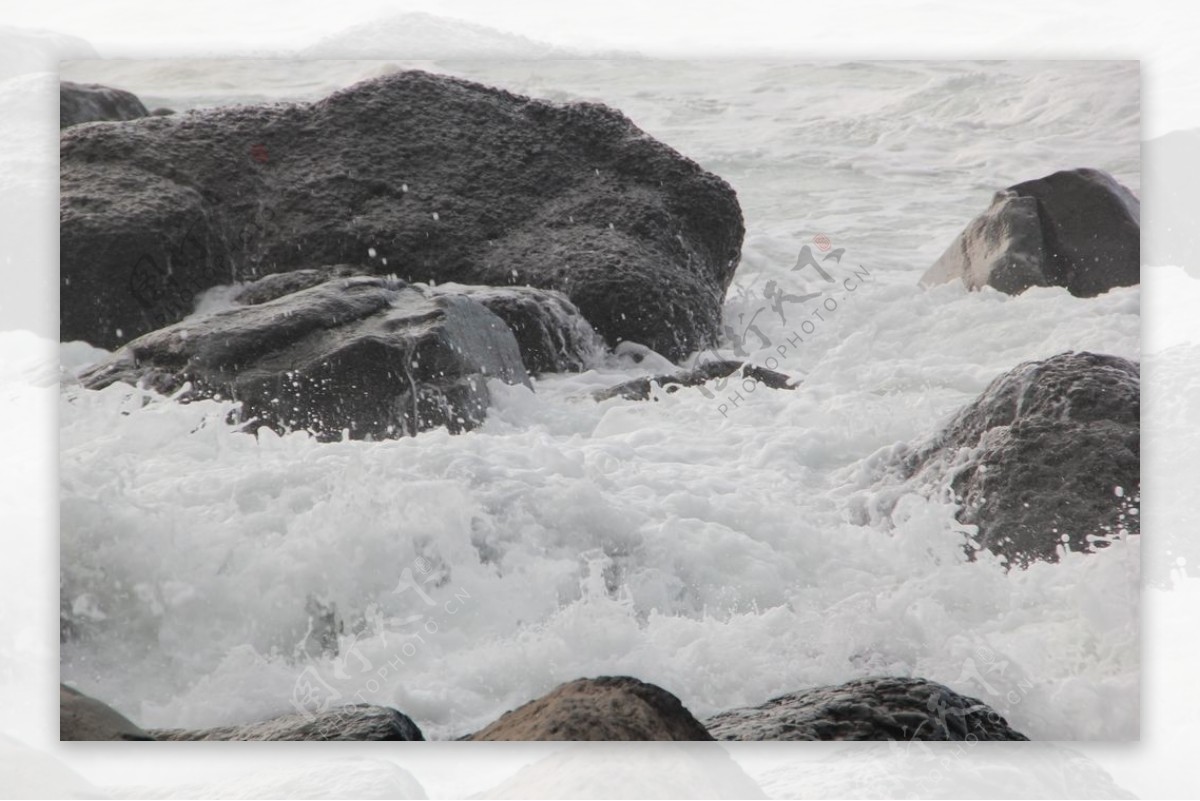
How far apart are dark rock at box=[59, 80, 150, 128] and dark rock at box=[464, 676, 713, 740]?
185 cm

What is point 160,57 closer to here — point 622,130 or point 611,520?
point 622,130

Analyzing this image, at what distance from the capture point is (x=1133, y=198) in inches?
141

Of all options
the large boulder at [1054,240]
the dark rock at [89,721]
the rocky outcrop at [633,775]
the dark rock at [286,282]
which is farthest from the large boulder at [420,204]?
the rocky outcrop at [633,775]

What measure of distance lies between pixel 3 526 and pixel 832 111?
7.65 feet

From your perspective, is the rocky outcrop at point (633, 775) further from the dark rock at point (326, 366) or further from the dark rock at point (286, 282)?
the dark rock at point (286, 282)

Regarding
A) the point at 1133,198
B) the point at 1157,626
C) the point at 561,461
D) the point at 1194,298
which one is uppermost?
the point at 1133,198

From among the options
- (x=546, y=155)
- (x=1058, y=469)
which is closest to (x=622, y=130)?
(x=546, y=155)

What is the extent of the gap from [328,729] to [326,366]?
910mm

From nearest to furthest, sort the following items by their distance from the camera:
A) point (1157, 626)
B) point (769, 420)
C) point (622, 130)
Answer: point (1157, 626) → point (769, 420) → point (622, 130)

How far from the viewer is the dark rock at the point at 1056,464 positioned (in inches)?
136

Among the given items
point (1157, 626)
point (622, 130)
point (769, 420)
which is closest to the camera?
point (1157, 626)

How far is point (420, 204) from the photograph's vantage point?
4.07 meters

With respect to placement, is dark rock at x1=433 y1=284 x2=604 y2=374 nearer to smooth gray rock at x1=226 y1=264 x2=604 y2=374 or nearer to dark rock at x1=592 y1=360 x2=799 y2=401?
smooth gray rock at x1=226 y1=264 x2=604 y2=374

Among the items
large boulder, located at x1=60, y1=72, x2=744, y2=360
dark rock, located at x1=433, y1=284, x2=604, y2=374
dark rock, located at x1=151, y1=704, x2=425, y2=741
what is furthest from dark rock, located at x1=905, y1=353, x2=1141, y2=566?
dark rock, located at x1=151, y1=704, x2=425, y2=741
